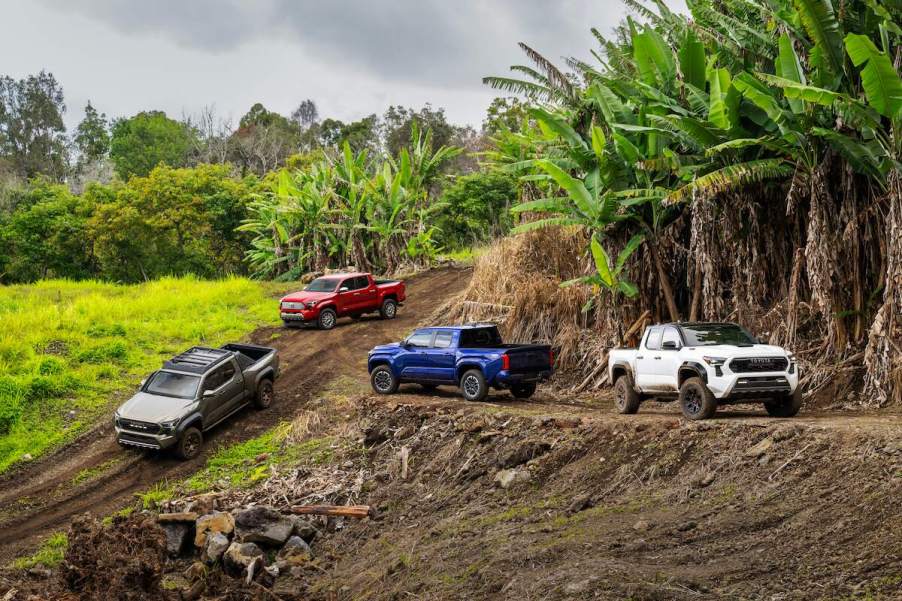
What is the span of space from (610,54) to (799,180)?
605cm

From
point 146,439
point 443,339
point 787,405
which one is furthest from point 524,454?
point 146,439

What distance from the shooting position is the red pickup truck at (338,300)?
1094 inches

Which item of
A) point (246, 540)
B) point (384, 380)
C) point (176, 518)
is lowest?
point (246, 540)

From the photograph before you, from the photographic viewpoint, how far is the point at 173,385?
1822 centimetres

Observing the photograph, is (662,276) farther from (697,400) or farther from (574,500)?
(574,500)

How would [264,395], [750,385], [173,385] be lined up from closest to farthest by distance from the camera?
[750,385] → [173,385] → [264,395]

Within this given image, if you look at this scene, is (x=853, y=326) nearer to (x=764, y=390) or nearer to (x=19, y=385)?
(x=764, y=390)

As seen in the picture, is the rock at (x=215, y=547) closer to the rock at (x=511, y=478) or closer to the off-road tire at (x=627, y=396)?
the rock at (x=511, y=478)

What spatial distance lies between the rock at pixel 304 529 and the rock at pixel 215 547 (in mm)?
1047

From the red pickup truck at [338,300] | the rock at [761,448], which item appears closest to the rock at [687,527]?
the rock at [761,448]

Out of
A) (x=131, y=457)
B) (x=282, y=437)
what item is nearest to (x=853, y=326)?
(x=282, y=437)

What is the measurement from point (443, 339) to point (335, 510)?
5.68 metres

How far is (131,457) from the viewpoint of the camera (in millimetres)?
17719

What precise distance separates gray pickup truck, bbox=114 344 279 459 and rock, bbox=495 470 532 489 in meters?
7.43
